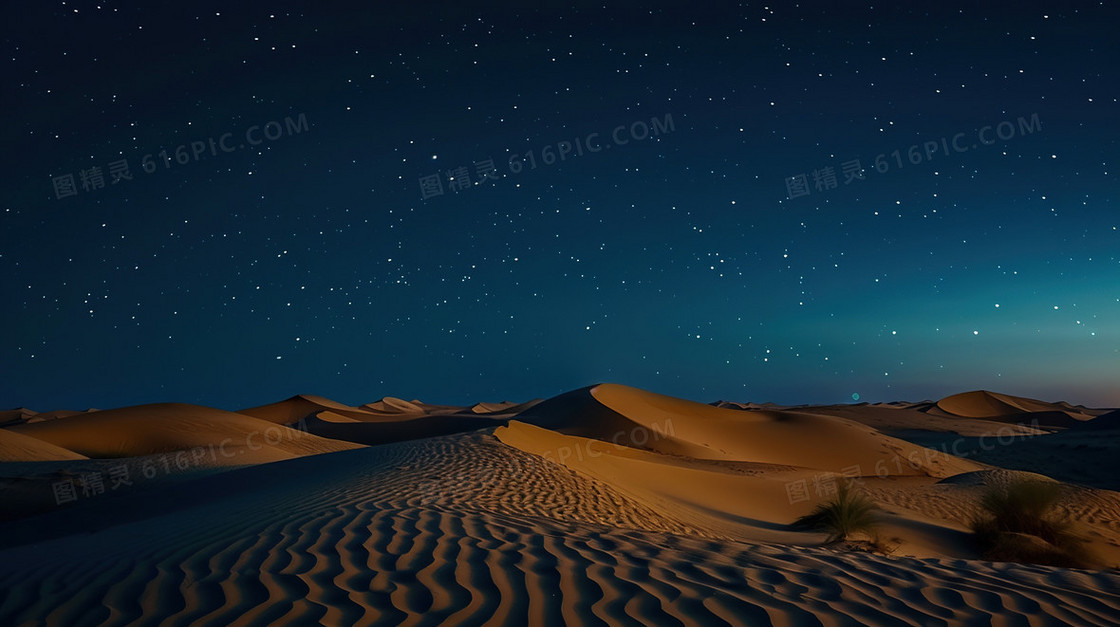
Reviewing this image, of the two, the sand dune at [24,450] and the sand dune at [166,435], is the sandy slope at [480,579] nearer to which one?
the sand dune at [24,450]

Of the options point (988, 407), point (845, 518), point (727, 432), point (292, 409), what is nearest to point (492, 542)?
point (845, 518)

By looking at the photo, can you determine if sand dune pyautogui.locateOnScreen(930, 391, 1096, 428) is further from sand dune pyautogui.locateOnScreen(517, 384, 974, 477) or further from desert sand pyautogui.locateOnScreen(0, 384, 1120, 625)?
desert sand pyautogui.locateOnScreen(0, 384, 1120, 625)

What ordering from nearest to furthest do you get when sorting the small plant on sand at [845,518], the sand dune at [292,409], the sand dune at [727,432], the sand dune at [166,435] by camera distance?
the small plant on sand at [845,518] < the sand dune at [166,435] < the sand dune at [727,432] < the sand dune at [292,409]

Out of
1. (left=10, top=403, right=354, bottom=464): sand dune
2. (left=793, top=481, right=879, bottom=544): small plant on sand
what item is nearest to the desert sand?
(left=10, top=403, right=354, bottom=464): sand dune

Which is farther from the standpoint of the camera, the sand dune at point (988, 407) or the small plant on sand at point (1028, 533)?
the sand dune at point (988, 407)

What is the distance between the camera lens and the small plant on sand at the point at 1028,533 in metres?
8.83

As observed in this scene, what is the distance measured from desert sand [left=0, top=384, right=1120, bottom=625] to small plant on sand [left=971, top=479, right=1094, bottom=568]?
0.41m

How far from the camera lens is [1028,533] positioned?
9461mm

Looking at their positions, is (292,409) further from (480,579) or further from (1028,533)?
(480,579)

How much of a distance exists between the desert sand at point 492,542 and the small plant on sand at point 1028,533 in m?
0.41

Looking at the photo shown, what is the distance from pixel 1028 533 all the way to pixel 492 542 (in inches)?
370

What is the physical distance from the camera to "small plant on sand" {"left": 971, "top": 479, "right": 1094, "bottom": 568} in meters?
8.83

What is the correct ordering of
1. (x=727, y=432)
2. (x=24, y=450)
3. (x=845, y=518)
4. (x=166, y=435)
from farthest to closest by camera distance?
(x=727, y=432)
(x=166, y=435)
(x=24, y=450)
(x=845, y=518)

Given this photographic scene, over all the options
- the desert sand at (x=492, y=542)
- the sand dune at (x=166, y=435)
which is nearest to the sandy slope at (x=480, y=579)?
the desert sand at (x=492, y=542)
